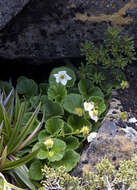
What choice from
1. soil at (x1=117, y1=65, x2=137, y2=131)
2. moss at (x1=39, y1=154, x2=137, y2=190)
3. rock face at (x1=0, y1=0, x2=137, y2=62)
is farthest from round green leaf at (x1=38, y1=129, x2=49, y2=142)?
rock face at (x1=0, y1=0, x2=137, y2=62)

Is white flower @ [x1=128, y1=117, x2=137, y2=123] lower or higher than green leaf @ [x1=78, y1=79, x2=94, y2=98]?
lower

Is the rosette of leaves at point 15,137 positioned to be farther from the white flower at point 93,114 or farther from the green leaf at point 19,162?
the white flower at point 93,114

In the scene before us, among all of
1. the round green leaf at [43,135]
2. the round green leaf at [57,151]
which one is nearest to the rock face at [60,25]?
the round green leaf at [43,135]

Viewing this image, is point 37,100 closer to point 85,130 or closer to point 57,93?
point 57,93

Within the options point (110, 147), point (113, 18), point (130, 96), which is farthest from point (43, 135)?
point (113, 18)

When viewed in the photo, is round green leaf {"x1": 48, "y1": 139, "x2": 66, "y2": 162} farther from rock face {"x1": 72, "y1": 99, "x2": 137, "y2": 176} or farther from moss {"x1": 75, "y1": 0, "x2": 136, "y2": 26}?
moss {"x1": 75, "y1": 0, "x2": 136, "y2": 26}

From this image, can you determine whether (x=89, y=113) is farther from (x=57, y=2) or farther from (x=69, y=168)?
(x=57, y=2)

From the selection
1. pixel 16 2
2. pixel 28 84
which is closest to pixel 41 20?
pixel 16 2
